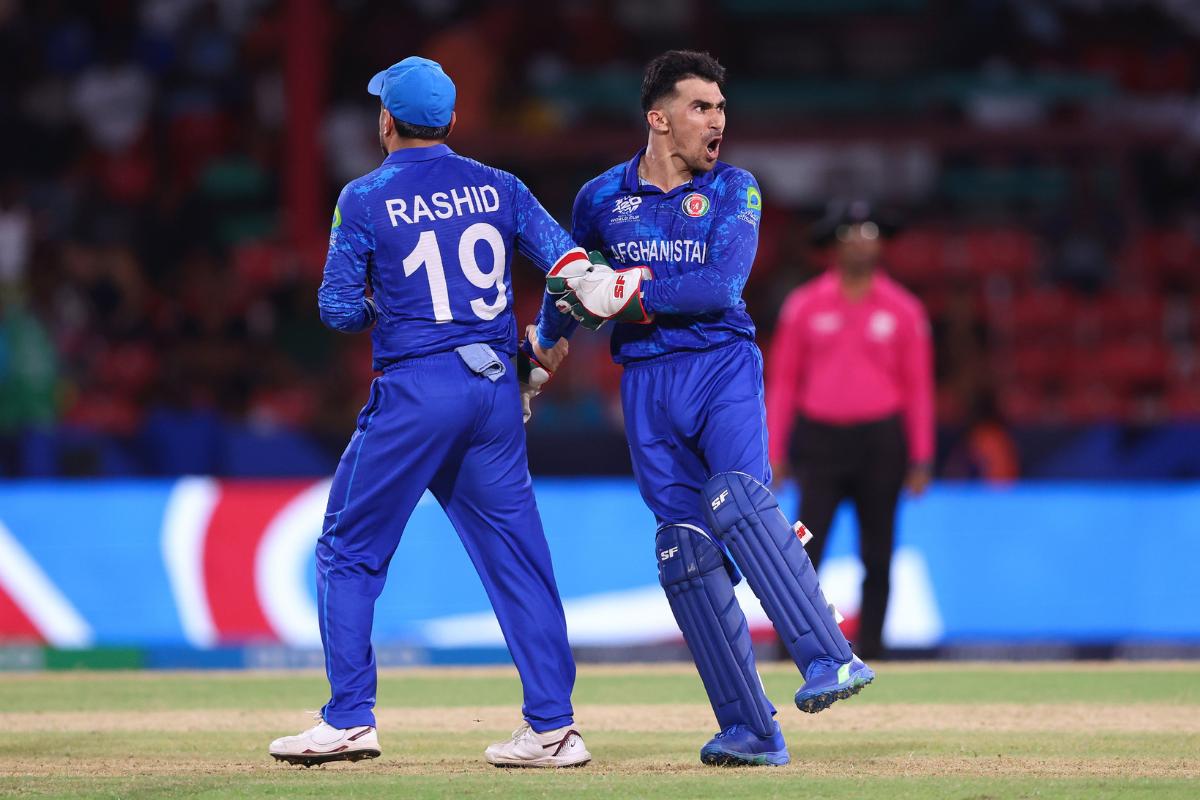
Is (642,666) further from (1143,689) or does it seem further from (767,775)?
(767,775)

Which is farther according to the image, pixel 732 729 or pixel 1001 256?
pixel 1001 256

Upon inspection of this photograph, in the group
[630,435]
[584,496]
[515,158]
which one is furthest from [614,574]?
[515,158]

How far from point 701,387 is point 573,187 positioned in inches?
453

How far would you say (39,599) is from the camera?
33.7 feet

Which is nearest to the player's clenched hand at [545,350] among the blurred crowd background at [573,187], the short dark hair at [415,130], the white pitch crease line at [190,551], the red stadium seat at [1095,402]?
the short dark hair at [415,130]

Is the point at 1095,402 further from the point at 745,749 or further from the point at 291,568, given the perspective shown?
the point at 745,749

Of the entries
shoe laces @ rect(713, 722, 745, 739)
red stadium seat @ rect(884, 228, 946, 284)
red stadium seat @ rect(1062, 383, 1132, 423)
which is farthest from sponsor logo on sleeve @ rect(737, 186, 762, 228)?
red stadium seat @ rect(884, 228, 946, 284)

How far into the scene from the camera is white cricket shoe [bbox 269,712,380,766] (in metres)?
5.47

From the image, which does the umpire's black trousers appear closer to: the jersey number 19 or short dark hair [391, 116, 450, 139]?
the jersey number 19

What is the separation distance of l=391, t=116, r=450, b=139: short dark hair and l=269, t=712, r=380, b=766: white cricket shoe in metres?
1.85

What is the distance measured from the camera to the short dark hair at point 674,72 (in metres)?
5.72

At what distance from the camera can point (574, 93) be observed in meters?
16.7

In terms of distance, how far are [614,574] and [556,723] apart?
4.65 m

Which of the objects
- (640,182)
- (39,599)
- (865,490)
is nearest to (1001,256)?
(865,490)
